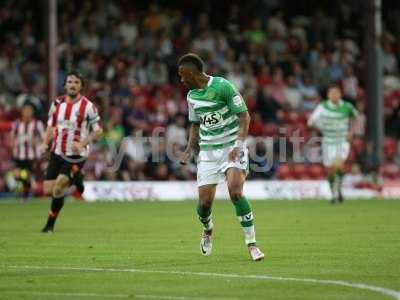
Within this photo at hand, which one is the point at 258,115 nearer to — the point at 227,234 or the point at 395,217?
the point at 395,217

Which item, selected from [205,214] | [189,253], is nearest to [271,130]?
[189,253]

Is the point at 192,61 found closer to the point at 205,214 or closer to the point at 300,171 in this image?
the point at 205,214

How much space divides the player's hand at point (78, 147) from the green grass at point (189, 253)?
125 cm

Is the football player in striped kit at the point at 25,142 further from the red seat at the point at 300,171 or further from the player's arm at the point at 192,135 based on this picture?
the player's arm at the point at 192,135

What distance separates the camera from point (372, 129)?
30688 millimetres

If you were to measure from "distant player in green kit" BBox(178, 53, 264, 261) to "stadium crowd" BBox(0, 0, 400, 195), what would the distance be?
14768 millimetres

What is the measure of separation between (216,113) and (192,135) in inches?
24.1

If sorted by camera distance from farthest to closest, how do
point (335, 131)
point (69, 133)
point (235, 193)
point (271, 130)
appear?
1. point (271, 130)
2. point (335, 131)
3. point (69, 133)
4. point (235, 193)

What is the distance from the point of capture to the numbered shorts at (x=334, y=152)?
2634 centimetres

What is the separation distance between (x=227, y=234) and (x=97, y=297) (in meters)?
7.39

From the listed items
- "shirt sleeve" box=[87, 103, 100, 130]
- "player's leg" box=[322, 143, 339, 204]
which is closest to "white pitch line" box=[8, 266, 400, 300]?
"shirt sleeve" box=[87, 103, 100, 130]

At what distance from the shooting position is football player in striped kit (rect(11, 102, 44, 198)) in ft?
90.1

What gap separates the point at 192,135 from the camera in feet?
46.6

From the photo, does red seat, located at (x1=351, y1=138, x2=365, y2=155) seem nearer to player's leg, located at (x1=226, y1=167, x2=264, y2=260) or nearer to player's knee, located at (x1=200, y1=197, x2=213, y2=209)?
player's knee, located at (x1=200, y1=197, x2=213, y2=209)
